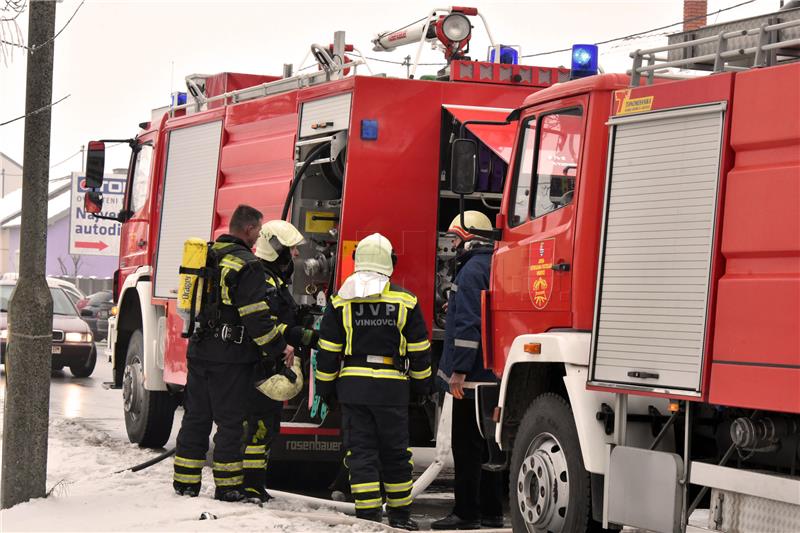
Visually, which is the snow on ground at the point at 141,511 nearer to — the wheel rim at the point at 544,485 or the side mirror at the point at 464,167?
the wheel rim at the point at 544,485

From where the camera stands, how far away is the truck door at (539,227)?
754 cm

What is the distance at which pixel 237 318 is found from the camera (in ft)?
29.5

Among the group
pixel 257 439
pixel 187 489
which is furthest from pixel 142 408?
pixel 187 489

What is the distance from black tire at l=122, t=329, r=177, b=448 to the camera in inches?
508

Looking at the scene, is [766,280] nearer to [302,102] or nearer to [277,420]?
[277,420]

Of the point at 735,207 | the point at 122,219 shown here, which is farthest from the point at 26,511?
the point at 122,219

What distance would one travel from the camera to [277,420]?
375 inches

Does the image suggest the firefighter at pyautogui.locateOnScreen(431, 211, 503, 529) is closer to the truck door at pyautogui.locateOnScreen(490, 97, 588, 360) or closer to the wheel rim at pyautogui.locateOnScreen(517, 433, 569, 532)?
the truck door at pyautogui.locateOnScreen(490, 97, 588, 360)

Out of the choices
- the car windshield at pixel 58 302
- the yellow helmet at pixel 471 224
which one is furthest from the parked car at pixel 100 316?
the yellow helmet at pixel 471 224

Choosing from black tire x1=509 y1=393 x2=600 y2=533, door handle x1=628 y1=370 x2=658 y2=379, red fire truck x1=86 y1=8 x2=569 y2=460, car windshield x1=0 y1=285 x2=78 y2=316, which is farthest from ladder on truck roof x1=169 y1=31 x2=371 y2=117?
car windshield x1=0 y1=285 x2=78 y2=316

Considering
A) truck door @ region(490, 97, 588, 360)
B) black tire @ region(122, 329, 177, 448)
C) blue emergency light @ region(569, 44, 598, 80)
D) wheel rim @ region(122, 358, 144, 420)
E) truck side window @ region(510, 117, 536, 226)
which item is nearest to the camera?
truck door @ region(490, 97, 588, 360)

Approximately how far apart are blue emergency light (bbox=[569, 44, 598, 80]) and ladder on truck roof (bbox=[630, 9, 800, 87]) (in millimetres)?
1130

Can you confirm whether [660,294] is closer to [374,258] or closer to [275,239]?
[374,258]

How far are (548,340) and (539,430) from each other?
20.8 inches
